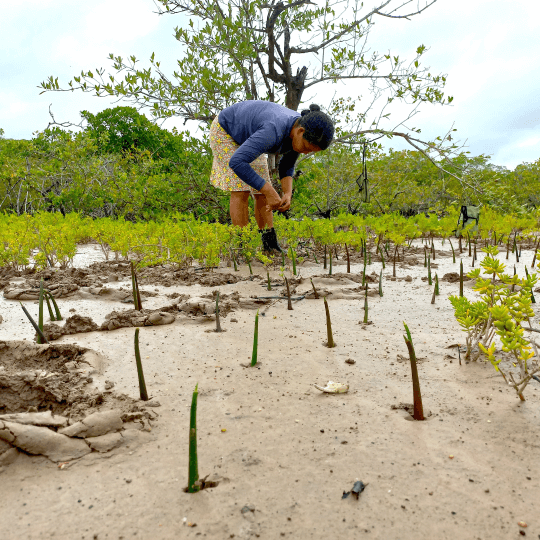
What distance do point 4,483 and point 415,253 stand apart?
502 centimetres

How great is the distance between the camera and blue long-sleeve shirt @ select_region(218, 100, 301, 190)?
10.5 feet

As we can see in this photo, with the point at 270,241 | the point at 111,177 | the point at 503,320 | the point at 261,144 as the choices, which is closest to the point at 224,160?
the point at 261,144

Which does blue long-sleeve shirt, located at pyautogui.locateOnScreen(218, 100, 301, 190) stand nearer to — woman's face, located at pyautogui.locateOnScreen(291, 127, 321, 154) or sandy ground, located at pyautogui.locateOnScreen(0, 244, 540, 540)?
woman's face, located at pyautogui.locateOnScreen(291, 127, 321, 154)

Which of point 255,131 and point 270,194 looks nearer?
point 270,194

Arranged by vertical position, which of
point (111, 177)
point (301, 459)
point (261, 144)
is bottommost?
point (301, 459)

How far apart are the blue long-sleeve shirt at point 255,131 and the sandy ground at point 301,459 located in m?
1.67

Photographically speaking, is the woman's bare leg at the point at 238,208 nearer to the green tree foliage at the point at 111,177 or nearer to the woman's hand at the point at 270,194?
the woman's hand at the point at 270,194

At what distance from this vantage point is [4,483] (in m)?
1.08

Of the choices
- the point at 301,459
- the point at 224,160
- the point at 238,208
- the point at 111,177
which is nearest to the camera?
the point at 301,459

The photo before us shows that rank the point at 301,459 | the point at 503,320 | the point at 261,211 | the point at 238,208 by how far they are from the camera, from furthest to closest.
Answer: the point at 261,211
the point at 238,208
the point at 503,320
the point at 301,459

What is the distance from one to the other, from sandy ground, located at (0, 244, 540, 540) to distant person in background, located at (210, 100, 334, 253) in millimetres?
1721

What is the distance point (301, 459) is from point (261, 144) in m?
2.58

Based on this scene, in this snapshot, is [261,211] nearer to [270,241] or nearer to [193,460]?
[270,241]

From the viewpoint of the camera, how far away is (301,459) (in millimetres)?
1188
